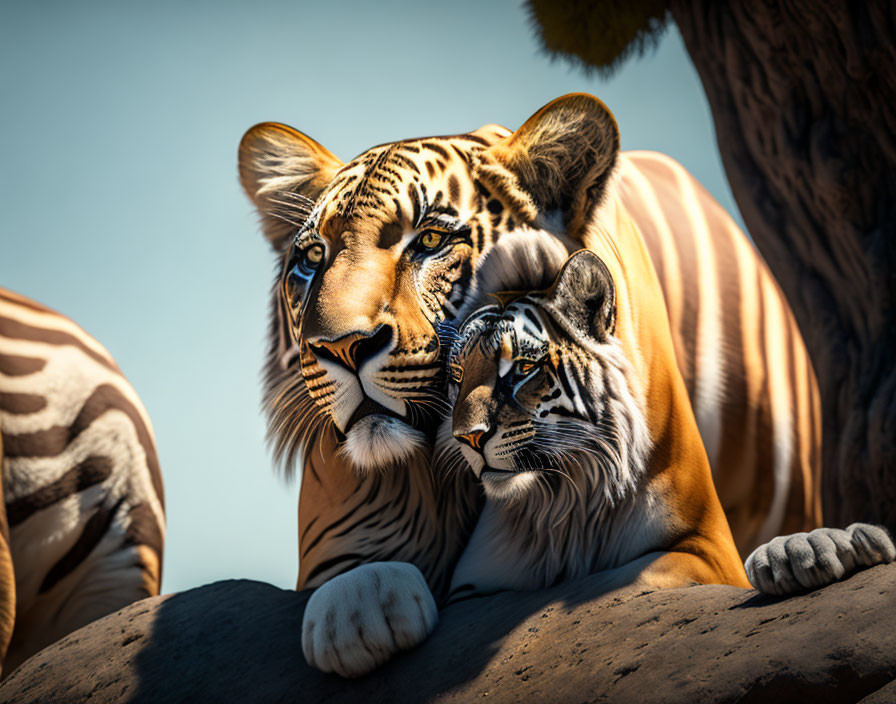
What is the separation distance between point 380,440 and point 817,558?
0.54 metres

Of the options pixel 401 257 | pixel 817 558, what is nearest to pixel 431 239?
pixel 401 257

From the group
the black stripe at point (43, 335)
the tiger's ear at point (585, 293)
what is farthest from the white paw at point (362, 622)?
the black stripe at point (43, 335)

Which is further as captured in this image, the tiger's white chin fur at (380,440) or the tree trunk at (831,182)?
the tree trunk at (831,182)

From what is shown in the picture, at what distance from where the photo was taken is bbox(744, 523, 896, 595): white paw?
3.02 ft

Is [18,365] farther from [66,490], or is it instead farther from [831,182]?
[831,182]

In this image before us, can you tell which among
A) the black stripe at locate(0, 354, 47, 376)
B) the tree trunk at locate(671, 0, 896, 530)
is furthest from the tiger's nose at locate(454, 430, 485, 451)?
the black stripe at locate(0, 354, 47, 376)

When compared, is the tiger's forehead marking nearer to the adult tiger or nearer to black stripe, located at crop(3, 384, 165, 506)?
the adult tiger

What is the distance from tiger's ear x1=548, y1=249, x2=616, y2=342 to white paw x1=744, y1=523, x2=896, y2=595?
14.2 inches

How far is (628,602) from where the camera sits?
1068 millimetres

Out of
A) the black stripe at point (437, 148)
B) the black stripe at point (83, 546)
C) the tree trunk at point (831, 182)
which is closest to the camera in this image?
the black stripe at point (437, 148)

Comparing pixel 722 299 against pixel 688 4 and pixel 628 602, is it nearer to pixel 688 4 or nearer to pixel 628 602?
pixel 688 4

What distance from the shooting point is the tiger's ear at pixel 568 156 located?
3.98 ft

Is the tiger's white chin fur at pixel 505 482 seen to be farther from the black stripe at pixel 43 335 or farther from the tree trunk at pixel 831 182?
the black stripe at pixel 43 335

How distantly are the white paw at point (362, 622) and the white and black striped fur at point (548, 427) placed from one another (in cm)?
15
